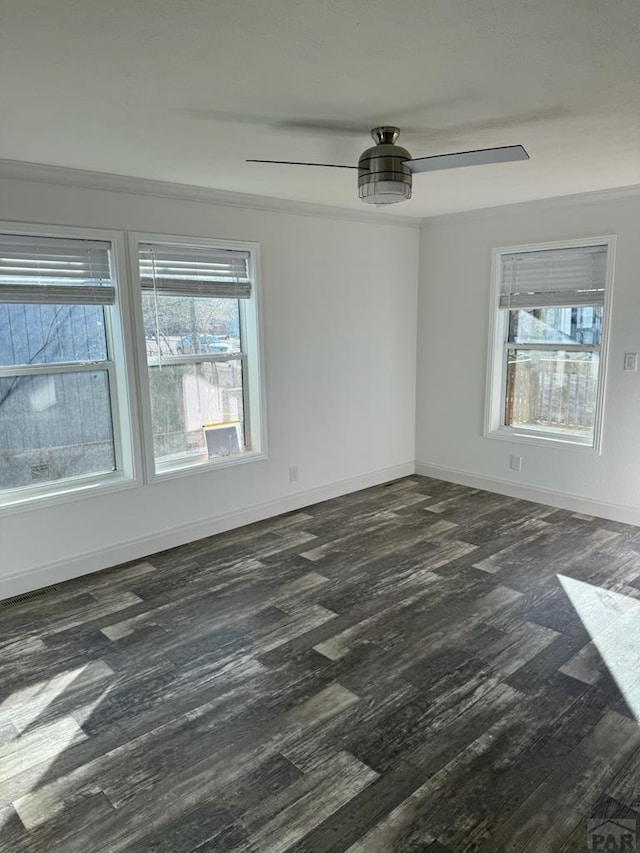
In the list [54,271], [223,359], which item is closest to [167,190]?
[54,271]

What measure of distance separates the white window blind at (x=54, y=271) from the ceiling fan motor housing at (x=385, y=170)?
71.1 inches

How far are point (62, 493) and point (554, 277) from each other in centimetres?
387

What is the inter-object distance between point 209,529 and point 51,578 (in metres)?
1.11

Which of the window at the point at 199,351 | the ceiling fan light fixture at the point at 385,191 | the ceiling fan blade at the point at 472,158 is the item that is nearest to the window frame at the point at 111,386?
the window at the point at 199,351

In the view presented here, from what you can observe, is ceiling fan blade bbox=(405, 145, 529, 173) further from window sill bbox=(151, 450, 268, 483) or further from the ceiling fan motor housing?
window sill bbox=(151, 450, 268, 483)

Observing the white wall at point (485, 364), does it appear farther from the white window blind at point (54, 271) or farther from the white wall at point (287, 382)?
the white window blind at point (54, 271)

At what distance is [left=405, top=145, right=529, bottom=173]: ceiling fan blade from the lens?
2.18 m

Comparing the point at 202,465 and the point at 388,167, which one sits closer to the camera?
the point at 388,167

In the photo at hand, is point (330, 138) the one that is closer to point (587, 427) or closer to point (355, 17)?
point (355, 17)

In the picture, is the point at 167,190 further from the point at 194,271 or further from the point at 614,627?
the point at 614,627

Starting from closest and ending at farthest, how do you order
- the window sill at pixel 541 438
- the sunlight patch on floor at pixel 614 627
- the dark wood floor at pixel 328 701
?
1. the dark wood floor at pixel 328 701
2. the sunlight patch on floor at pixel 614 627
3. the window sill at pixel 541 438

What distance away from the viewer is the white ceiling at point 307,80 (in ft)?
5.18

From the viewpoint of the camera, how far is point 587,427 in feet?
15.2

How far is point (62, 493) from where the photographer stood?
3.52 meters
